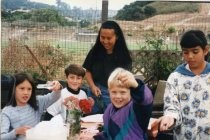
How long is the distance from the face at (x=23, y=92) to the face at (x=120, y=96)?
2.67 ft

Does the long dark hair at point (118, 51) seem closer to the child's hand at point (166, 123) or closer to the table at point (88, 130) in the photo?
the table at point (88, 130)

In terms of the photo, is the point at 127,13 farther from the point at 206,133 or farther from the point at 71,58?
the point at 206,133

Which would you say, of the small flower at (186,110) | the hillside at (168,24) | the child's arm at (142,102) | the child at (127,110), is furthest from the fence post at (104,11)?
the child's arm at (142,102)

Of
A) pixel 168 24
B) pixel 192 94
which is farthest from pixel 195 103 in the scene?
pixel 168 24

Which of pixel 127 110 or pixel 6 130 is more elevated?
pixel 127 110

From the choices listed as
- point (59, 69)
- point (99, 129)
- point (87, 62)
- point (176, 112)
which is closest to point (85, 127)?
point (99, 129)

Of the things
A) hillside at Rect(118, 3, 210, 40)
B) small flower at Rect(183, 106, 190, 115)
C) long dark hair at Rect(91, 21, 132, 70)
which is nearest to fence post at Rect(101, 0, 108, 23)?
hillside at Rect(118, 3, 210, 40)

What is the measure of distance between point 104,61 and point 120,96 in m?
1.35

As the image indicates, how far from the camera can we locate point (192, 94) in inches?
114

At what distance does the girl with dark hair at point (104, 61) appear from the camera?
12.7 ft

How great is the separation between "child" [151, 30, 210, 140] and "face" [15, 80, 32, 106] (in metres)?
1.00

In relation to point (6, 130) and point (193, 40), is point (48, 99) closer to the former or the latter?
point (6, 130)

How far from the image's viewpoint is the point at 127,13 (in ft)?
28.1

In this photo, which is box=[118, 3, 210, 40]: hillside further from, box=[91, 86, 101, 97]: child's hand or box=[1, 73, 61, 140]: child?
box=[1, 73, 61, 140]: child
